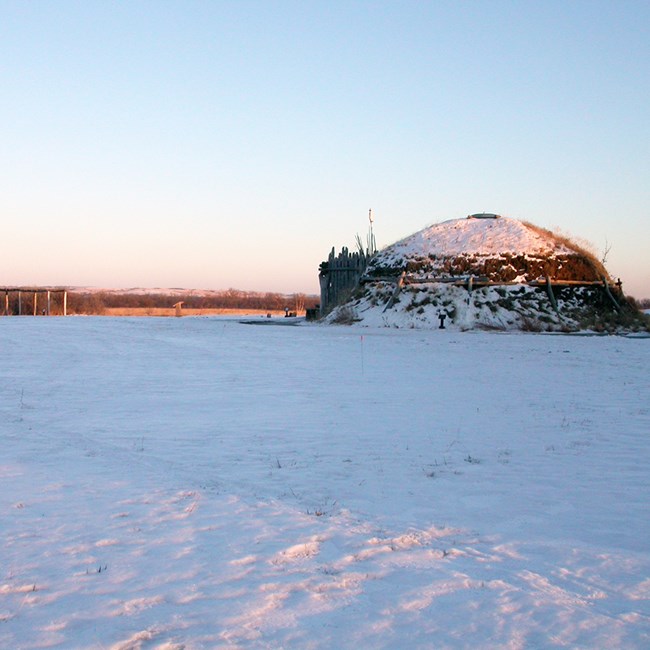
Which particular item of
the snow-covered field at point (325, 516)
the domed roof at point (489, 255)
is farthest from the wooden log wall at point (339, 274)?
the snow-covered field at point (325, 516)

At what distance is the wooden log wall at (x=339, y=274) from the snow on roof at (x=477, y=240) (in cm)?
177

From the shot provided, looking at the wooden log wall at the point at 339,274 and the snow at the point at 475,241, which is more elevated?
the snow at the point at 475,241

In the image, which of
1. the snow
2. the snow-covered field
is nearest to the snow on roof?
the snow

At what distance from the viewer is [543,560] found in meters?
4.69

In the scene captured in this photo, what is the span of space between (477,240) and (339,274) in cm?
792

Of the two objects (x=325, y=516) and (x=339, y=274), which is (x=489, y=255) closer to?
(x=339, y=274)

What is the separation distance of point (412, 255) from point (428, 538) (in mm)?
30927

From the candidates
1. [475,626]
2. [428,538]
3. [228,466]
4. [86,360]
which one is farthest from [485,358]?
[475,626]

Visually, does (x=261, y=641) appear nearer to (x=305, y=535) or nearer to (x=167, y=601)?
(x=167, y=601)

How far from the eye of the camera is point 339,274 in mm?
38594

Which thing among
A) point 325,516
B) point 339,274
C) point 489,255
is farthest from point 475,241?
point 325,516

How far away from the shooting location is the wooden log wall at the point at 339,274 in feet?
123

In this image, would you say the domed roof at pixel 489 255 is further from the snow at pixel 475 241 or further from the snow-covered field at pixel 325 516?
the snow-covered field at pixel 325 516

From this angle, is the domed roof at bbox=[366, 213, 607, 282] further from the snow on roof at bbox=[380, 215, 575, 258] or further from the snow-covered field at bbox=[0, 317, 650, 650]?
the snow-covered field at bbox=[0, 317, 650, 650]
